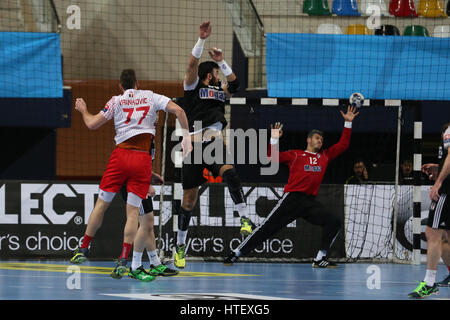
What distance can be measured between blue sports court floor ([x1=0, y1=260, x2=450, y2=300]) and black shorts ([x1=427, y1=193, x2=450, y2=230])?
0.86m

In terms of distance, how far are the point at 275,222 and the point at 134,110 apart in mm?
3862

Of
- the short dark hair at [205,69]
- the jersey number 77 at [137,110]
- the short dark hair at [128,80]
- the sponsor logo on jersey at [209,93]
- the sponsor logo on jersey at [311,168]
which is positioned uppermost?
the short dark hair at [205,69]

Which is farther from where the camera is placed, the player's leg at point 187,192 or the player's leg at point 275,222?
the player's leg at point 275,222

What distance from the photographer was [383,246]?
1362 centimetres

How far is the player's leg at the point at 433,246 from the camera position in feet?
28.2

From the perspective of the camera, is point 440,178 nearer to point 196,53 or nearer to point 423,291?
point 423,291

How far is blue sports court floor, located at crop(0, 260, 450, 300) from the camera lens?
852 centimetres

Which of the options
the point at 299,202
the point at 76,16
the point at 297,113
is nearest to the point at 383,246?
the point at 299,202

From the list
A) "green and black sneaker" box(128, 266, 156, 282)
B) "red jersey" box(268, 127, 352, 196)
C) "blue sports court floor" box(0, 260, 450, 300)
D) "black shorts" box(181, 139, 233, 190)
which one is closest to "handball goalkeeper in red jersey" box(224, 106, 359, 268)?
"red jersey" box(268, 127, 352, 196)

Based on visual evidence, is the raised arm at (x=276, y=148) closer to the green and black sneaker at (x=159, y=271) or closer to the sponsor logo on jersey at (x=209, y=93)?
the sponsor logo on jersey at (x=209, y=93)

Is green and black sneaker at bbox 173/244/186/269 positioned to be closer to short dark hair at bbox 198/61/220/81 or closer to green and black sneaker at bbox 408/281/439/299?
short dark hair at bbox 198/61/220/81

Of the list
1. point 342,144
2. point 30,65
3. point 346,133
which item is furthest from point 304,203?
point 30,65

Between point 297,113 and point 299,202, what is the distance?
4023 millimetres

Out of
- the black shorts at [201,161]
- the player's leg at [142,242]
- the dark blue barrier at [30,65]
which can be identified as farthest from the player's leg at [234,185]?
the dark blue barrier at [30,65]
